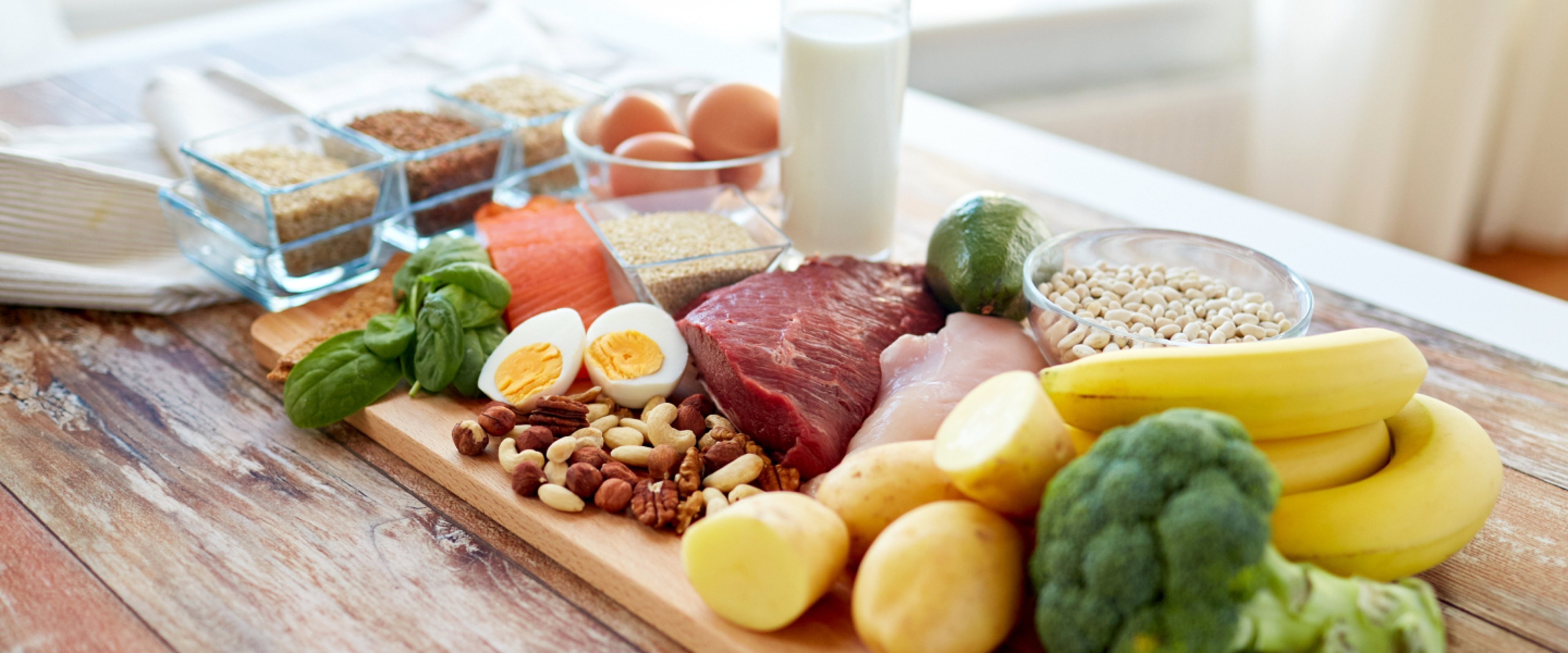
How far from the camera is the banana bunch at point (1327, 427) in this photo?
2.96 feet

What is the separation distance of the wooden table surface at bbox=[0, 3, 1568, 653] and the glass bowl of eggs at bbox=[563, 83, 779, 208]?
22.6 inches

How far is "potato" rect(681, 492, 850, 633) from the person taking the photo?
0.88 meters

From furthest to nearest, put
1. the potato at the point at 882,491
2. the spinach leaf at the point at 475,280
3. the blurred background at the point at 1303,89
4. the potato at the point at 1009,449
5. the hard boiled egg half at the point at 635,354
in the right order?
the blurred background at the point at 1303,89, the spinach leaf at the point at 475,280, the hard boiled egg half at the point at 635,354, the potato at the point at 882,491, the potato at the point at 1009,449

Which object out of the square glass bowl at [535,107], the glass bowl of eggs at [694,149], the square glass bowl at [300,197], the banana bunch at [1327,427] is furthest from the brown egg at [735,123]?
the banana bunch at [1327,427]

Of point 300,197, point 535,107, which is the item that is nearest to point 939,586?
point 300,197

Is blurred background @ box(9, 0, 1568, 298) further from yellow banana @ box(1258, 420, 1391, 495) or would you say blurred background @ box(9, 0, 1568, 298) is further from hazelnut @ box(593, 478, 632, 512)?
yellow banana @ box(1258, 420, 1391, 495)

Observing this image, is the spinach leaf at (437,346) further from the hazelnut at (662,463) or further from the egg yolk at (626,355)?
the hazelnut at (662,463)

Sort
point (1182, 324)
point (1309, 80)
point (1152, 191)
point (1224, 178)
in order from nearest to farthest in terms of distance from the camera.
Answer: point (1182, 324), point (1152, 191), point (1309, 80), point (1224, 178)

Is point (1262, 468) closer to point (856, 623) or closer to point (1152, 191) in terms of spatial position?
point (856, 623)

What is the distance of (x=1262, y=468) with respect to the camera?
79 cm

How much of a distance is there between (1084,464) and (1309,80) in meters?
2.96

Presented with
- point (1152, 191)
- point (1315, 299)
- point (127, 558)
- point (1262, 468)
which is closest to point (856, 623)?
point (1262, 468)

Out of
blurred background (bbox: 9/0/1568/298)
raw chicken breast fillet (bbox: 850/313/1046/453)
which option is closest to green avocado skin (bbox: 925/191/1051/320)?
raw chicken breast fillet (bbox: 850/313/1046/453)

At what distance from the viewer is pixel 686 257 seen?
141 centimetres
